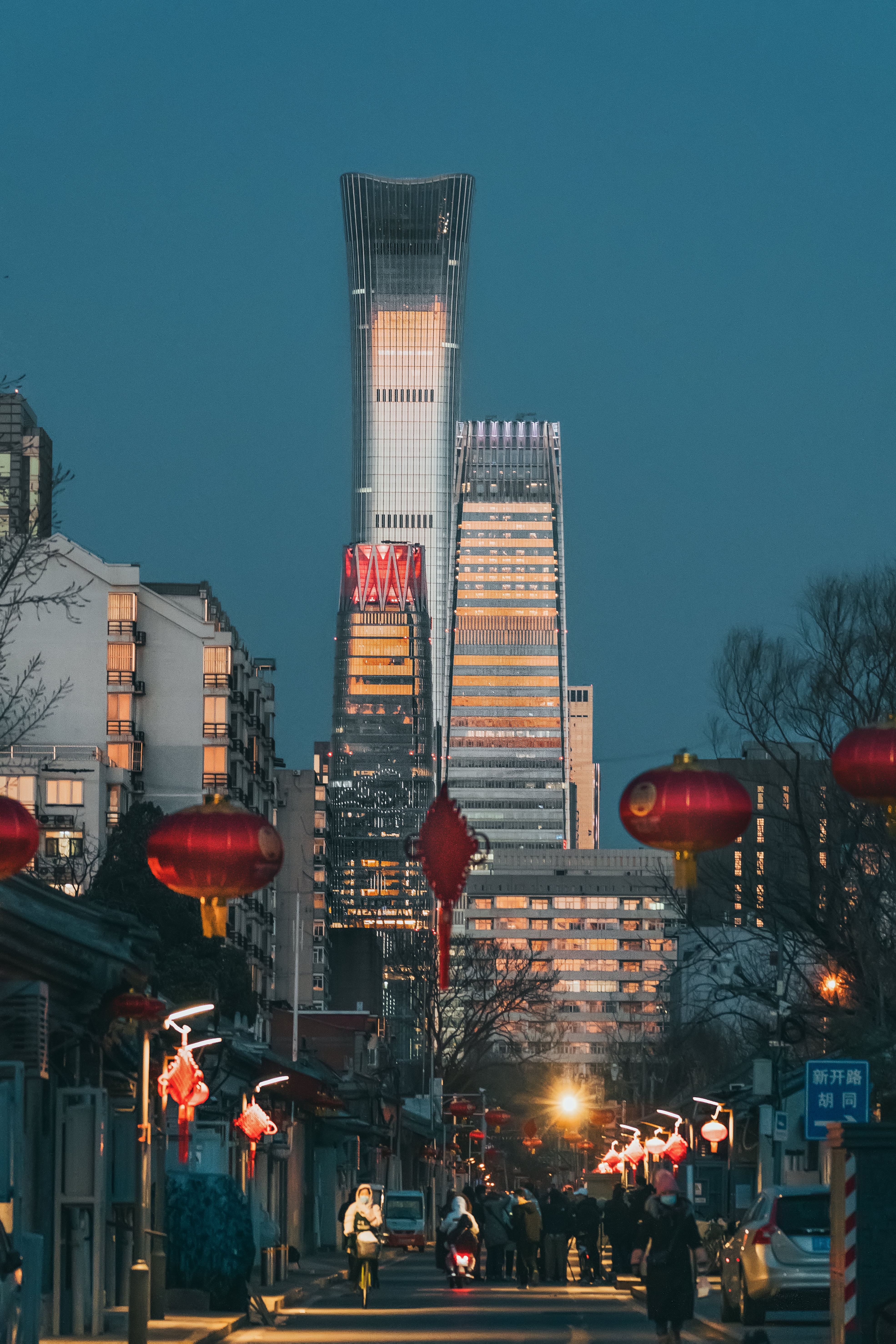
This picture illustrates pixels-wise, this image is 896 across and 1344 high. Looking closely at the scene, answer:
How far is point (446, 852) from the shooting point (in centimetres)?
2000

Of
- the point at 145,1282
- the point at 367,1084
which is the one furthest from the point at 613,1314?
the point at 367,1084

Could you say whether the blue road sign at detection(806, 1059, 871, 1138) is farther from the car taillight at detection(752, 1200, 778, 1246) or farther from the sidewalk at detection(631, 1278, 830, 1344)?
the sidewalk at detection(631, 1278, 830, 1344)

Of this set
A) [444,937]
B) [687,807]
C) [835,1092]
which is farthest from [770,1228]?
[687,807]

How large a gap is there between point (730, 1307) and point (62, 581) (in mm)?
62470

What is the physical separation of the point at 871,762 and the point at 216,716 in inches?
2866

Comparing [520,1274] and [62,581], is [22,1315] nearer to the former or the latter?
[520,1274]

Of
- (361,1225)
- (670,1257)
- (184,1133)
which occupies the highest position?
(184,1133)

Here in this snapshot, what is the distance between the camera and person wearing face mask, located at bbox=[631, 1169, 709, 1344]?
19.1 meters

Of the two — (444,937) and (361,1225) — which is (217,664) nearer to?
(361,1225)

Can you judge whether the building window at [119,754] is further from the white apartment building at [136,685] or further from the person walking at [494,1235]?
the person walking at [494,1235]

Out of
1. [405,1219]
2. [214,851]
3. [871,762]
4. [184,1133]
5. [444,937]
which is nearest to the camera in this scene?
[871,762]

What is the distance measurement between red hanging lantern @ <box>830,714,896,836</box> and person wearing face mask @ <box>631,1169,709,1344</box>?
6.53 m

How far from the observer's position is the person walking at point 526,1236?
35750 mm

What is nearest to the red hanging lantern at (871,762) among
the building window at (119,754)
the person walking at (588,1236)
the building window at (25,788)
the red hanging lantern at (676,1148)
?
the person walking at (588,1236)
